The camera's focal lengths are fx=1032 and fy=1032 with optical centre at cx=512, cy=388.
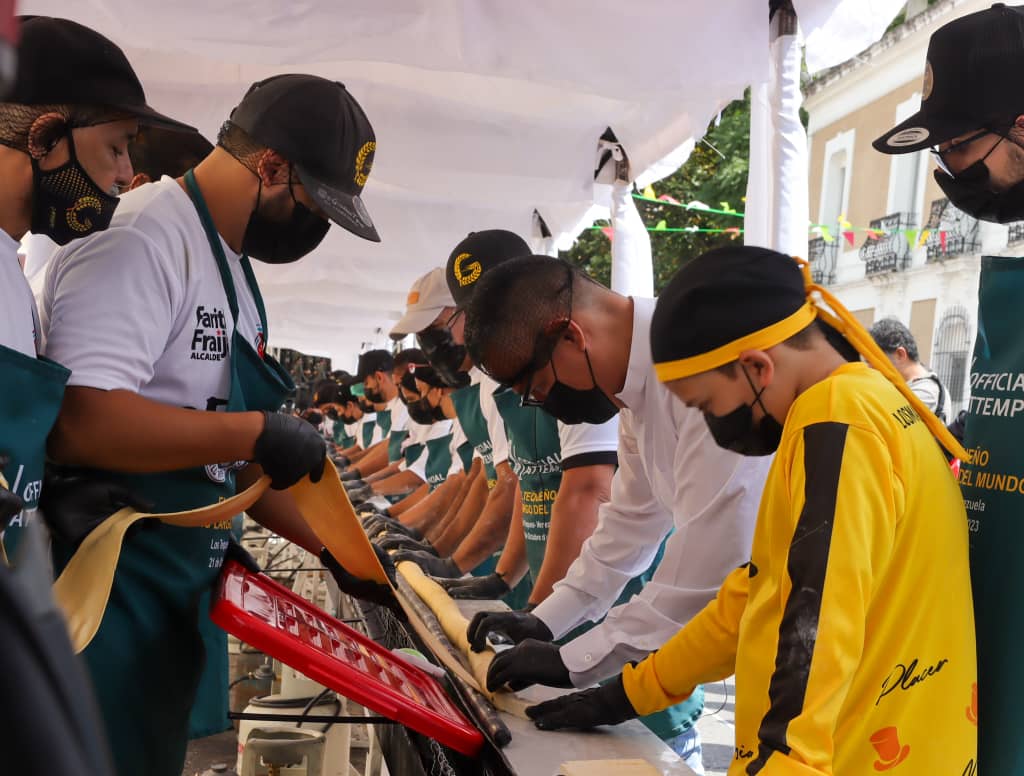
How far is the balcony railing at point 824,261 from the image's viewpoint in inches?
754

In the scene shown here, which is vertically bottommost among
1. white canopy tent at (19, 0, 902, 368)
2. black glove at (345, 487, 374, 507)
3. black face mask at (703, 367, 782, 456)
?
black glove at (345, 487, 374, 507)

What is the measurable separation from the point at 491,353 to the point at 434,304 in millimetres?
1826

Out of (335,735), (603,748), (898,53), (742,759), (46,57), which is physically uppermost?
(898,53)

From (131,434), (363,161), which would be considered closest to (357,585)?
(131,434)

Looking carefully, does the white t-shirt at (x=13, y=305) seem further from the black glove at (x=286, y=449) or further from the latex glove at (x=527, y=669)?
the latex glove at (x=527, y=669)

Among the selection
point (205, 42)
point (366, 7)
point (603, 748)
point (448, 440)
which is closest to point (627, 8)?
point (366, 7)

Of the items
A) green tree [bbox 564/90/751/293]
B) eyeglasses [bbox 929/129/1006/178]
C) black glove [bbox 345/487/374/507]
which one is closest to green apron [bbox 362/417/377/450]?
black glove [bbox 345/487/374/507]

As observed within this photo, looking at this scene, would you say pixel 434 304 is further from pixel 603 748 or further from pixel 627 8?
pixel 603 748

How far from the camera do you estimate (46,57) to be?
5.08 ft

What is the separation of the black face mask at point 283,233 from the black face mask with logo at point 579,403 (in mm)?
562

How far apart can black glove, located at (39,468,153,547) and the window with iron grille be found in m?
15.0

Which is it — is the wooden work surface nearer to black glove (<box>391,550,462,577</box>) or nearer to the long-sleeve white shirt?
the long-sleeve white shirt

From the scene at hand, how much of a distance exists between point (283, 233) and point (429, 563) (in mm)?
2302

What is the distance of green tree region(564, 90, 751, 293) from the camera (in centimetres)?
1519
